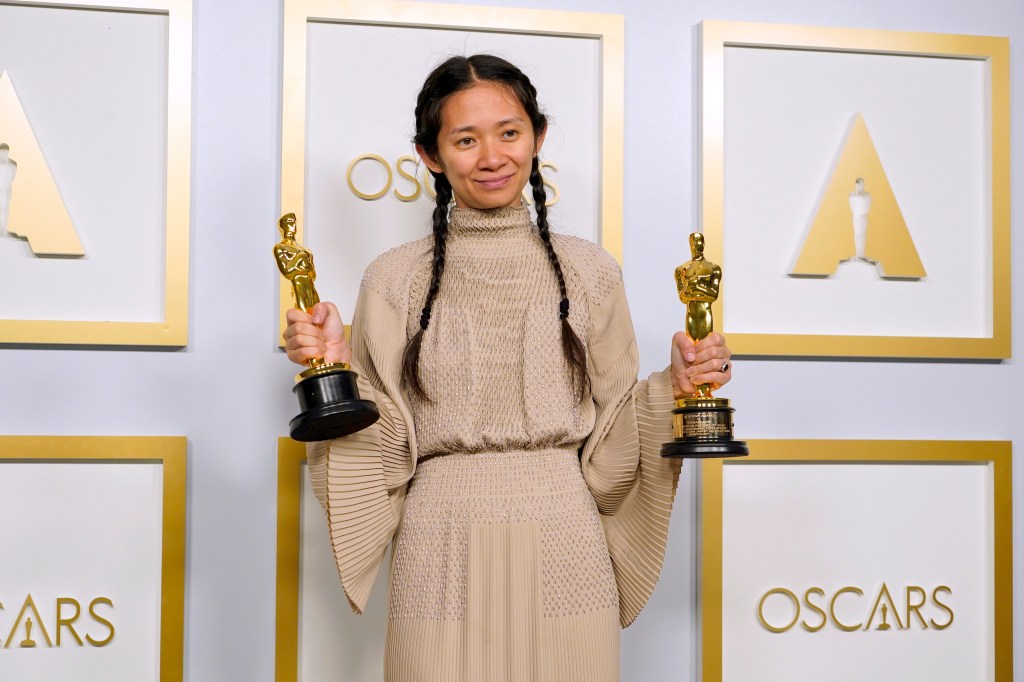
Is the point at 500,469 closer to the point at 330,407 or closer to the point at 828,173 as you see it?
the point at 330,407

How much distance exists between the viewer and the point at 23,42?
204cm

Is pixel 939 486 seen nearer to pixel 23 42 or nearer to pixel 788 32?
pixel 788 32

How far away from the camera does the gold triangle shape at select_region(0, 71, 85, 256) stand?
79.7 inches

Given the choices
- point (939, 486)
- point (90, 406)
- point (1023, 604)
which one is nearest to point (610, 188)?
point (939, 486)

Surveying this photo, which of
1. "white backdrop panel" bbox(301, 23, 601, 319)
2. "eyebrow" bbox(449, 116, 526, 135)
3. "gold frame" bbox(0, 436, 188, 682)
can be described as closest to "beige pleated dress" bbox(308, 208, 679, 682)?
"eyebrow" bbox(449, 116, 526, 135)

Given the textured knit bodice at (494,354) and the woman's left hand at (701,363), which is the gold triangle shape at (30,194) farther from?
the woman's left hand at (701,363)

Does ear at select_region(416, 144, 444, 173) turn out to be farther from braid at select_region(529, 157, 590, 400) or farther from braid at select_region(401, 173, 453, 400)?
braid at select_region(529, 157, 590, 400)

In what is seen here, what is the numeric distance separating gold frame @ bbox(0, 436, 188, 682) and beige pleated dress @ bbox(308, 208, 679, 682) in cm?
57

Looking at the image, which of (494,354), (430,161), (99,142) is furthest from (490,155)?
(99,142)

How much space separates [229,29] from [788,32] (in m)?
1.11

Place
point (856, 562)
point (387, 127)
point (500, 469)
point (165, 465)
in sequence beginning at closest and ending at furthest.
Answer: point (500, 469), point (165, 465), point (387, 127), point (856, 562)

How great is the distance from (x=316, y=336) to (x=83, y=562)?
0.88 m

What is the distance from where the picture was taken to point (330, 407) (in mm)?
1395

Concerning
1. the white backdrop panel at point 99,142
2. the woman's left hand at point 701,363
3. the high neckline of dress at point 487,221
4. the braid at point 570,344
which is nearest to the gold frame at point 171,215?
the white backdrop panel at point 99,142
